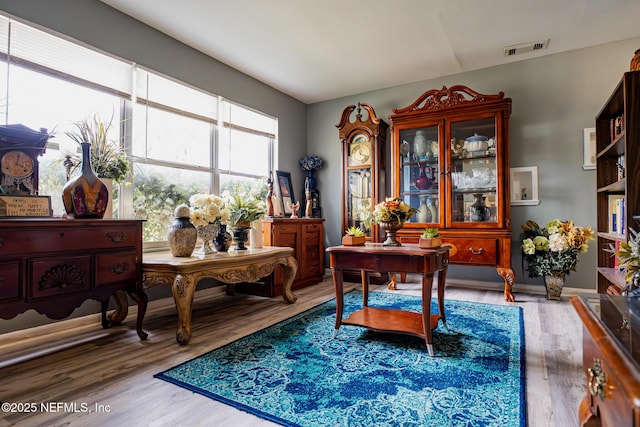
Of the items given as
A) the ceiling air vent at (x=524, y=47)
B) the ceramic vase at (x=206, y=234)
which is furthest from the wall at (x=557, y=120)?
the ceramic vase at (x=206, y=234)

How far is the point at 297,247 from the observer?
13.7 feet

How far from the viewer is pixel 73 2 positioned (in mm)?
2633

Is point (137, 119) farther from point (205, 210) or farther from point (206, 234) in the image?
point (206, 234)

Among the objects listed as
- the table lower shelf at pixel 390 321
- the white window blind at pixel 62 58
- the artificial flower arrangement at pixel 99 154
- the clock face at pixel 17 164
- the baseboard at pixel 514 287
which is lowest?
the baseboard at pixel 514 287

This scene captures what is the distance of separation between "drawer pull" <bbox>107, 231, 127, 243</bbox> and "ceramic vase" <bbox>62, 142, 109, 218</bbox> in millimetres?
155

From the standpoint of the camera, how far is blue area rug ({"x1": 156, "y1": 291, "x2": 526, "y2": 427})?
149 centimetres

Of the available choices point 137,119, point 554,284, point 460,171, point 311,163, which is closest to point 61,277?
point 137,119

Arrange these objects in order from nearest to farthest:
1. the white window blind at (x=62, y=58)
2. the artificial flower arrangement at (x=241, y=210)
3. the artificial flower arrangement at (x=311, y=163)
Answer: the white window blind at (x=62, y=58) < the artificial flower arrangement at (x=241, y=210) < the artificial flower arrangement at (x=311, y=163)

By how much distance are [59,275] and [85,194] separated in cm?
54

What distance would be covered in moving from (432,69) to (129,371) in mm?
4325

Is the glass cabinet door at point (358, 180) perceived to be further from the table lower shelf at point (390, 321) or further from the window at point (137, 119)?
the table lower shelf at point (390, 321)

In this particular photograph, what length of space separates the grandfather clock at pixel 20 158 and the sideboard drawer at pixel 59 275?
0.46 metres

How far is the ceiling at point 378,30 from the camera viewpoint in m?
2.87

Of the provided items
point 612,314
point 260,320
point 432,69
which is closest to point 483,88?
point 432,69
